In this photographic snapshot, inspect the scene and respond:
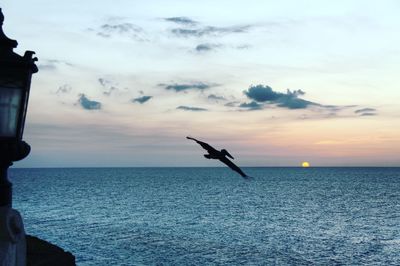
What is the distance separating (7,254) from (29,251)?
1971 cm

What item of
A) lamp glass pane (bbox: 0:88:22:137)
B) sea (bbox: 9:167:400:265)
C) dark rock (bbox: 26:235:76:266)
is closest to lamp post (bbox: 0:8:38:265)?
lamp glass pane (bbox: 0:88:22:137)

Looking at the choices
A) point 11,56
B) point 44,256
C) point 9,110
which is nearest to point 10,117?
point 9,110

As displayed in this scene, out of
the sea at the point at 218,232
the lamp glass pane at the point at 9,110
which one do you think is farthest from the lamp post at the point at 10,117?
the sea at the point at 218,232

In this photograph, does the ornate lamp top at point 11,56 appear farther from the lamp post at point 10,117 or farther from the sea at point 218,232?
the sea at point 218,232

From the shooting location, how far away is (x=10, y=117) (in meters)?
4.25

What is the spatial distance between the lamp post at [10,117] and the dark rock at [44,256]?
1673 centimetres

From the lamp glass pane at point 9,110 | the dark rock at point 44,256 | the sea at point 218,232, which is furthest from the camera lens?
the sea at point 218,232

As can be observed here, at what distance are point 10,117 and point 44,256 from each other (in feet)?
65.6

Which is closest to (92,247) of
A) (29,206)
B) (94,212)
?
(94,212)

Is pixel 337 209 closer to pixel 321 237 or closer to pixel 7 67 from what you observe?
pixel 321 237

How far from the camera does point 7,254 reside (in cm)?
454

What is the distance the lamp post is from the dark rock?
16726 mm

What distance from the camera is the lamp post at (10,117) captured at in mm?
4242

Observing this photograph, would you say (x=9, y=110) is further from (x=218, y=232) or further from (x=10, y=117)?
(x=218, y=232)
